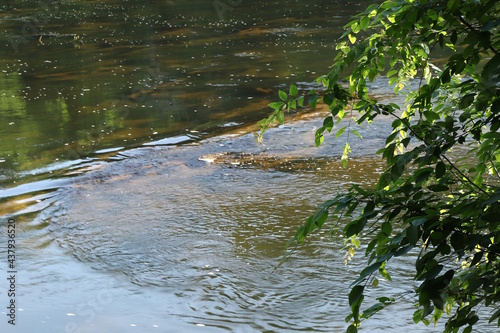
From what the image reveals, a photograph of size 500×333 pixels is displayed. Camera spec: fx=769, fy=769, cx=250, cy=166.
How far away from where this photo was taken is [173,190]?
812 cm

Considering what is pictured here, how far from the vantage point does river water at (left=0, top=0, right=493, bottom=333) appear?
5680 millimetres

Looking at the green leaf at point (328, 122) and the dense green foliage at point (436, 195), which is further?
the green leaf at point (328, 122)

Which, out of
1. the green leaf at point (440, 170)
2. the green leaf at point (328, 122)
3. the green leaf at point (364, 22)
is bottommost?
the green leaf at point (440, 170)

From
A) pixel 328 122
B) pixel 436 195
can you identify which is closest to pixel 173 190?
pixel 328 122

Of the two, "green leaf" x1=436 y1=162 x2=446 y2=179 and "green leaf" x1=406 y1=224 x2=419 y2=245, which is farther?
"green leaf" x1=436 y1=162 x2=446 y2=179

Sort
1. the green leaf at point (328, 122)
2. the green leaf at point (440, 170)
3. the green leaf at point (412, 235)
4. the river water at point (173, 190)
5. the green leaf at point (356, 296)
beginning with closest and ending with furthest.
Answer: the green leaf at point (412, 235) → the green leaf at point (356, 296) → the green leaf at point (440, 170) → the green leaf at point (328, 122) → the river water at point (173, 190)

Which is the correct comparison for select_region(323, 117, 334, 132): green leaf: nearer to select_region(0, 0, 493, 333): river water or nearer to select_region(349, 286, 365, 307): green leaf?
select_region(349, 286, 365, 307): green leaf

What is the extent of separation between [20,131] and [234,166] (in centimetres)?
368

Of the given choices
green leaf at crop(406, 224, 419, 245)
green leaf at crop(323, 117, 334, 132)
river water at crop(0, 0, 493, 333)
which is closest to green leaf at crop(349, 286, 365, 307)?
green leaf at crop(406, 224, 419, 245)

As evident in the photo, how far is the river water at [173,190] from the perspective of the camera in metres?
5.68

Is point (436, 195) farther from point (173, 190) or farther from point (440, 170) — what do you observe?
point (173, 190)

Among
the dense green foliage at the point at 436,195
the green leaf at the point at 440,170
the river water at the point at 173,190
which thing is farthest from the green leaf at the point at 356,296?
the river water at the point at 173,190

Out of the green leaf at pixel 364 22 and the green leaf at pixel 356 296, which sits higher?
the green leaf at pixel 364 22

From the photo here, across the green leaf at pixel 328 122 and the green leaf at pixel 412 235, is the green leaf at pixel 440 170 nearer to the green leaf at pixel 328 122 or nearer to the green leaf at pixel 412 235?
the green leaf at pixel 412 235
